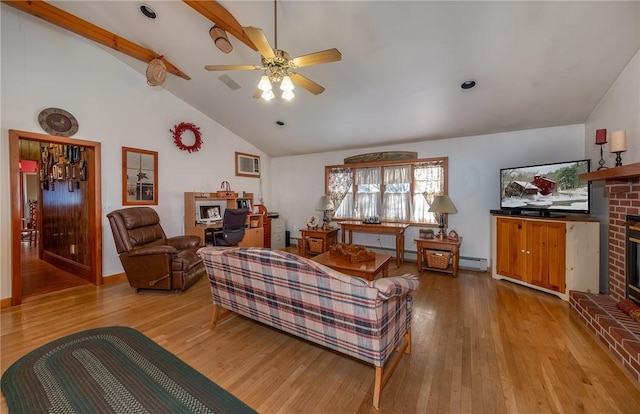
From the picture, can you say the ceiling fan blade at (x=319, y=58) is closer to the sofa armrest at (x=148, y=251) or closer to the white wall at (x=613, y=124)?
the sofa armrest at (x=148, y=251)

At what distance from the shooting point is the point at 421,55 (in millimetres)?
2814

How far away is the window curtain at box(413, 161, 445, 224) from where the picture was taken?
477 centimetres

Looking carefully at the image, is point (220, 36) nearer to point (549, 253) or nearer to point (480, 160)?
point (480, 160)

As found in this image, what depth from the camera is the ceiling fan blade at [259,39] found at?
183 cm

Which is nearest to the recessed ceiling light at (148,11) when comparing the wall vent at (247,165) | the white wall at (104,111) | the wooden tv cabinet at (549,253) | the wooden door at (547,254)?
the white wall at (104,111)

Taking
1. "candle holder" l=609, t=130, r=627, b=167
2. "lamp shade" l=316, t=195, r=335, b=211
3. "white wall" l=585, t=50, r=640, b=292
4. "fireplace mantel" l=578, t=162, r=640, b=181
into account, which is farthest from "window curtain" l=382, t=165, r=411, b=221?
"candle holder" l=609, t=130, r=627, b=167

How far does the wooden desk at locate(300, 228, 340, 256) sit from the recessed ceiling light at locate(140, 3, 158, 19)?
12.7 feet

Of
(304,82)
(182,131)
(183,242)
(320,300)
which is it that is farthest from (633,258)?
(182,131)

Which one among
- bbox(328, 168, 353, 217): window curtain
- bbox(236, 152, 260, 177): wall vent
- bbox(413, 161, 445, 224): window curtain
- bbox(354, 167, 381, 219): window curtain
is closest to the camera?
bbox(413, 161, 445, 224): window curtain

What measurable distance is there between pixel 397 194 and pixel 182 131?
14.1ft

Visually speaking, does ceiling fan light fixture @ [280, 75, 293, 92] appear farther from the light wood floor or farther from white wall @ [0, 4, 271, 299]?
white wall @ [0, 4, 271, 299]

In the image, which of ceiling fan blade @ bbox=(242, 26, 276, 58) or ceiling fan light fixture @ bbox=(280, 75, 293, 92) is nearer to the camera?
ceiling fan blade @ bbox=(242, 26, 276, 58)

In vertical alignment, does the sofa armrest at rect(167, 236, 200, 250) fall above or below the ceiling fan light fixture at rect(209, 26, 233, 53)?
below

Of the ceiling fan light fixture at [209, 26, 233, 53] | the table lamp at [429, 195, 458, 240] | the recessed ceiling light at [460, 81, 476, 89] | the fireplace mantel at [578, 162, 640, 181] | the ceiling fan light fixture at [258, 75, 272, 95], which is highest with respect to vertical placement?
the ceiling fan light fixture at [209, 26, 233, 53]
